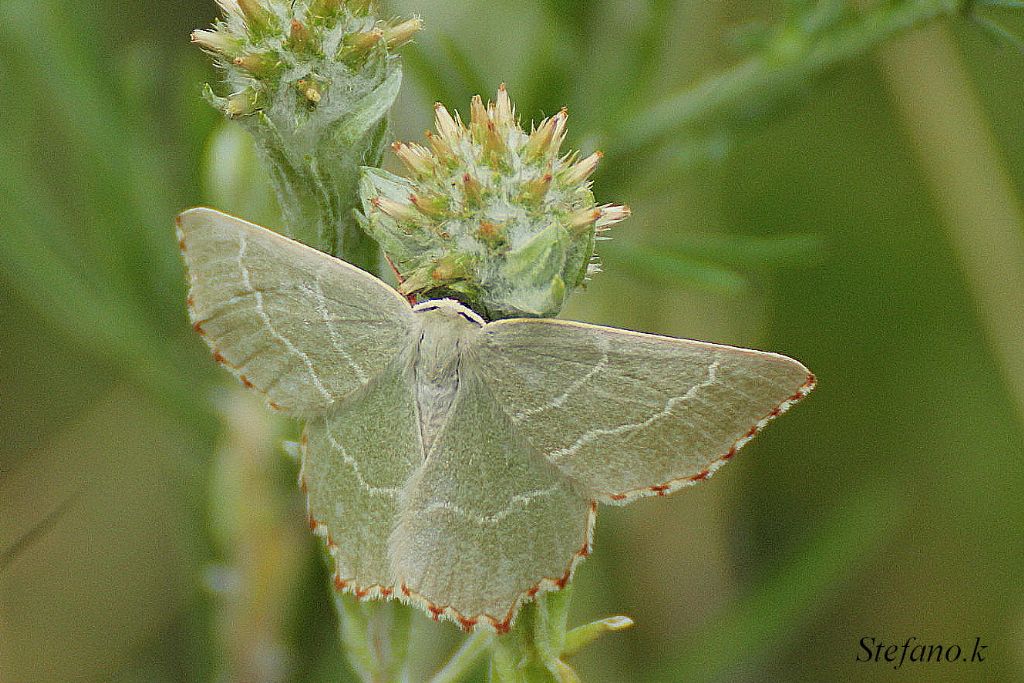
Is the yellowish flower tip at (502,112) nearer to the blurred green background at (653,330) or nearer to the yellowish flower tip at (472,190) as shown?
the yellowish flower tip at (472,190)

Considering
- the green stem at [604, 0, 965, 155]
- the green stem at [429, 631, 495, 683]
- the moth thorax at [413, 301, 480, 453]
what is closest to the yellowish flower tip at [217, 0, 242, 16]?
the moth thorax at [413, 301, 480, 453]

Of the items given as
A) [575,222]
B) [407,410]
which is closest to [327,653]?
[407,410]

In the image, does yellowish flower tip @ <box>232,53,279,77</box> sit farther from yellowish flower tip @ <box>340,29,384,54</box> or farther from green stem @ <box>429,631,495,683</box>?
green stem @ <box>429,631,495,683</box>

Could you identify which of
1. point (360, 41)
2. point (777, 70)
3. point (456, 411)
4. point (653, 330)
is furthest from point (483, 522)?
point (653, 330)

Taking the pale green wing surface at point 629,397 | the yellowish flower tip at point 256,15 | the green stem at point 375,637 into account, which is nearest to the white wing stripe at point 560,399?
the pale green wing surface at point 629,397

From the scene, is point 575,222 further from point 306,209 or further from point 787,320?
point 787,320

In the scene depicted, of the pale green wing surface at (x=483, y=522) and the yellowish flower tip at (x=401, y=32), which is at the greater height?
the yellowish flower tip at (x=401, y=32)

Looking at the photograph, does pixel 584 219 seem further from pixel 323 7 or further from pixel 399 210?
pixel 323 7
